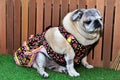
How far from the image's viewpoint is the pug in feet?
13.4

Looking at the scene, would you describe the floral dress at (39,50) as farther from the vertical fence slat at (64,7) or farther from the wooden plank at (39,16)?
the vertical fence slat at (64,7)

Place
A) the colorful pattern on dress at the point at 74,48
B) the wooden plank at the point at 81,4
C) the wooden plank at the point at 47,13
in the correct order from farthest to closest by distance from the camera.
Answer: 1. the wooden plank at the point at 47,13
2. the wooden plank at the point at 81,4
3. the colorful pattern on dress at the point at 74,48

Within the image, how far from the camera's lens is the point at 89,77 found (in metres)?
4.23

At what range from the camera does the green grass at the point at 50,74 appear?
419 cm

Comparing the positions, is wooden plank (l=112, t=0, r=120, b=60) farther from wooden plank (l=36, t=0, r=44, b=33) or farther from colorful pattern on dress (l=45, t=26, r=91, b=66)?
wooden plank (l=36, t=0, r=44, b=33)

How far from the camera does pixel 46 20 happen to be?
4.65m

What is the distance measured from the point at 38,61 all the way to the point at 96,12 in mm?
921

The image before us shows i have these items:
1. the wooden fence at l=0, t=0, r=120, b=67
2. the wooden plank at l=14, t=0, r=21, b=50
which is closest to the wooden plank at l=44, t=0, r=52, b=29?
the wooden fence at l=0, t=0, r=120, b=67

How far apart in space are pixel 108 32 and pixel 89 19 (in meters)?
0.51

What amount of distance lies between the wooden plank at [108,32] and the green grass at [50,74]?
0.15 m

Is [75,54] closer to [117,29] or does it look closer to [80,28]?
[80,28]

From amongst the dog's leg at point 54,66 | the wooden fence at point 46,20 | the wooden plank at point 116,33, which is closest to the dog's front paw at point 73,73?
the dog's leg at point 54,66

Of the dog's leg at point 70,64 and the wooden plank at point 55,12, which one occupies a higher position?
the wooden plank at point 55,12

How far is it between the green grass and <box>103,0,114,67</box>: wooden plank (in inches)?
5.9
